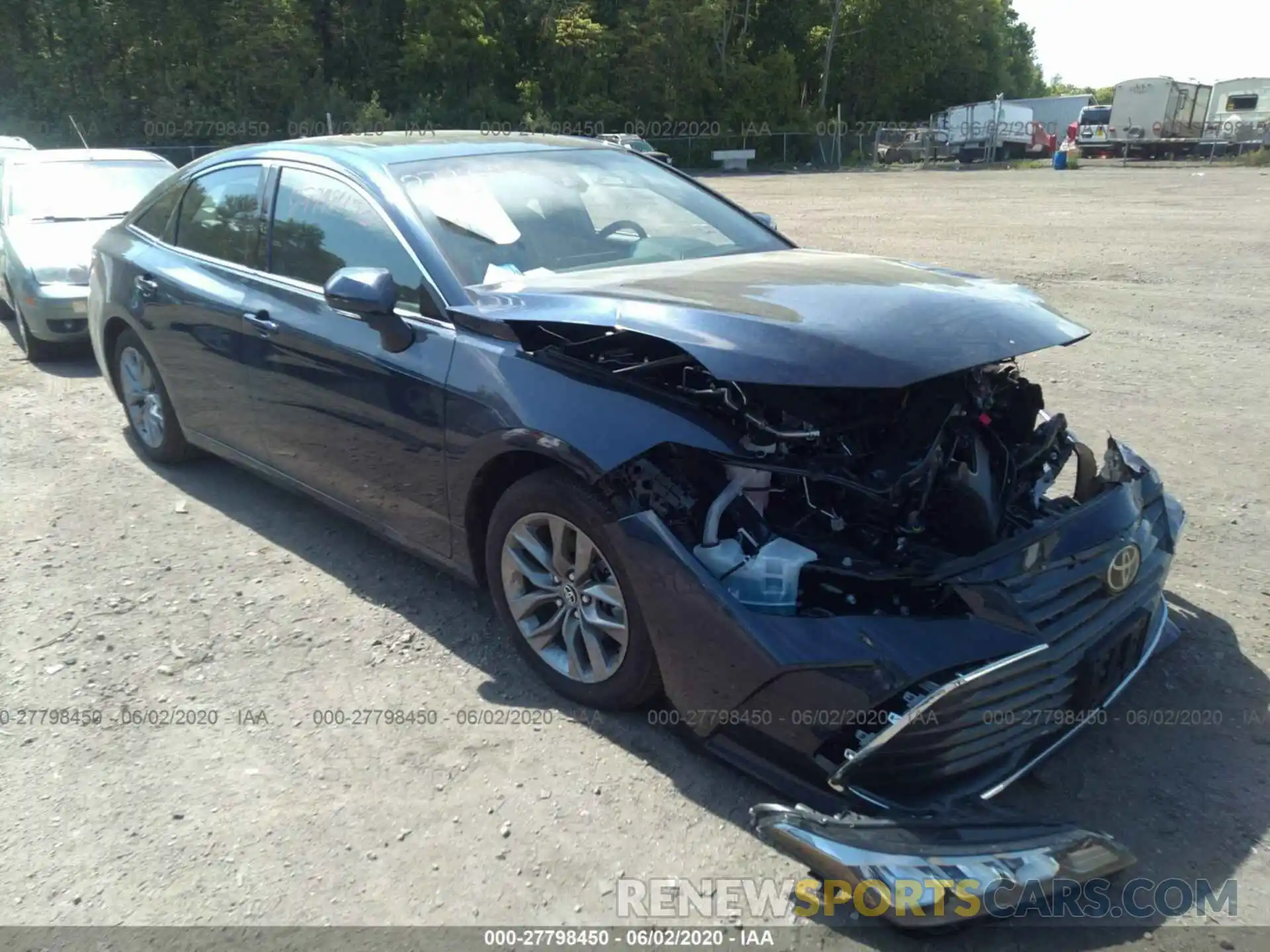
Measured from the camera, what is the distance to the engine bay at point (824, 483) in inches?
109

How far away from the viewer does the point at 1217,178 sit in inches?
1148

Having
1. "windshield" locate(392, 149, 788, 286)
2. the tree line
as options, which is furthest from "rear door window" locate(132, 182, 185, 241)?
the tree line

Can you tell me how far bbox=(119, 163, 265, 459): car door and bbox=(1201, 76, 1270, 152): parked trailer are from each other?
44876 millimetres

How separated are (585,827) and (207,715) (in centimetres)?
147

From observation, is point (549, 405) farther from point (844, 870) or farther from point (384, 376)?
point (844, 870)

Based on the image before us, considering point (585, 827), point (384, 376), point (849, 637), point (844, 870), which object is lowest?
point (585, 827)

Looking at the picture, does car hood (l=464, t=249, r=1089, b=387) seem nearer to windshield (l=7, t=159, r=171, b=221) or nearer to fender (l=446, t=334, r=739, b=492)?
fender (l=446, t=334, r=739, b=492)

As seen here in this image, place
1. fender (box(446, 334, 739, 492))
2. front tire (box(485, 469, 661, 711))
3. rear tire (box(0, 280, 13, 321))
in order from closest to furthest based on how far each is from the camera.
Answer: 1. fender (box(446, 334, 739, 492))
2. front tire (box(485, 469, 661, 711))
3. rear tire (box(0, 280, 13, 321))

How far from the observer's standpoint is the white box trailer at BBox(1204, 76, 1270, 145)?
40281 mm

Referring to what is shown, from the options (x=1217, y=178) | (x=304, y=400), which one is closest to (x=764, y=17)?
(x=1217, y=178)

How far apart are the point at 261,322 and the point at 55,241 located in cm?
553

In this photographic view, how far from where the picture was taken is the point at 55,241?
28.0 ft

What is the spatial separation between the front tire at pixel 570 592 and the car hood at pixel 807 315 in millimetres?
564

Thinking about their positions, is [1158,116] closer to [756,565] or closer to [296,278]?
[296,278]
